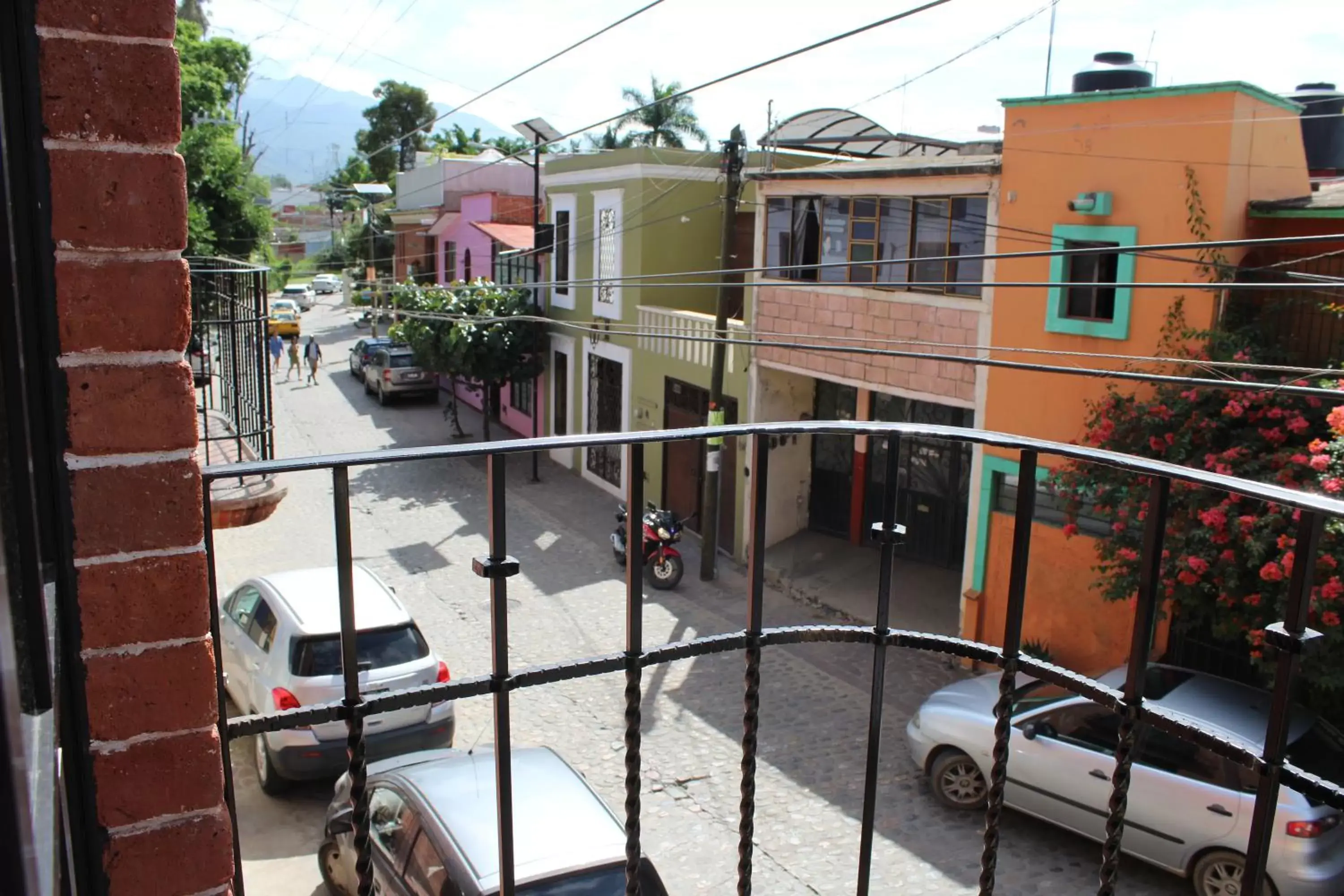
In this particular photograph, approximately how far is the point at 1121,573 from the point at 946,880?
11.2 ft

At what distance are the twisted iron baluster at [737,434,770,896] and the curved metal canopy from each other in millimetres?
14011

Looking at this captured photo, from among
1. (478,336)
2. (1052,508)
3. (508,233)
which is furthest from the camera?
(508,233)

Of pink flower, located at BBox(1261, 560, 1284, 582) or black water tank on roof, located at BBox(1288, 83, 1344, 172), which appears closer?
pink flower, located at BBox(1261, 560, 1284, 582)

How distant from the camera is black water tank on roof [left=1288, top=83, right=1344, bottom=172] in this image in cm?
1377

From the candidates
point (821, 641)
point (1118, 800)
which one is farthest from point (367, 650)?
point (1118, 800)

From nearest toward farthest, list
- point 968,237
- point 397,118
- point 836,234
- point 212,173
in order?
point 968,237, point 836,234, point 212,173, point 397,118

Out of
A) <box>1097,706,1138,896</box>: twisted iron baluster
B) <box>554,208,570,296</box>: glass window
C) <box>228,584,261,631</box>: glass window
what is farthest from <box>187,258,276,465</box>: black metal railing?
<box>554,208,570,296</box>: glass window

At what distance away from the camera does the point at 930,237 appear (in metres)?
12.9

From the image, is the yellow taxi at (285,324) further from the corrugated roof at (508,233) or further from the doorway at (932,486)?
the doorway at (932,486)

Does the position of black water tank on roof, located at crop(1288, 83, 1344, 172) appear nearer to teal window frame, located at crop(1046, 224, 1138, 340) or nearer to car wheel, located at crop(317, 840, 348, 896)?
teal window frame, located at crop(1046, 224, 1138, 340)

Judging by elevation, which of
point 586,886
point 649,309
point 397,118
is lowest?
point 586,886

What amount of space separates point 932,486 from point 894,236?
356cm

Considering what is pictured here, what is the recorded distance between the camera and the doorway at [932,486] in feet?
48.4

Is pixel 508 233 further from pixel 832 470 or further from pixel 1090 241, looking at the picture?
pixel 1090 241
